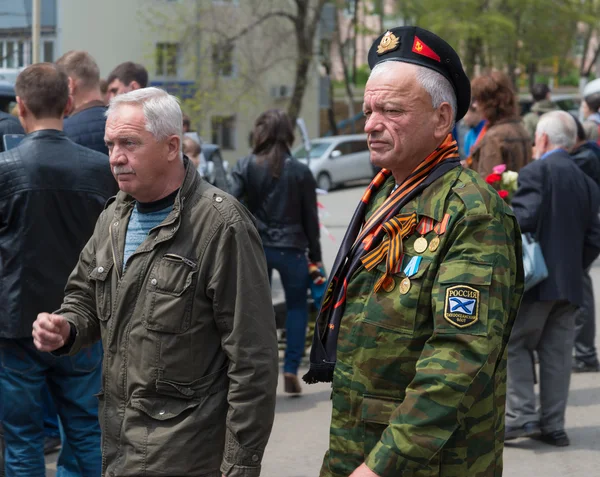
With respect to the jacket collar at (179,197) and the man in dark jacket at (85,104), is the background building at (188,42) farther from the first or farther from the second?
the jacket collar at (179,197)

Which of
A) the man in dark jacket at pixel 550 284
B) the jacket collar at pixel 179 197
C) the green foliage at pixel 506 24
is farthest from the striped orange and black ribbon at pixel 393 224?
the green foliage at pixel 506 24

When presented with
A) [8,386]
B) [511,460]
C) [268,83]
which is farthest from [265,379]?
[268,83]

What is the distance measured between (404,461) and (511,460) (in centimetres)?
376

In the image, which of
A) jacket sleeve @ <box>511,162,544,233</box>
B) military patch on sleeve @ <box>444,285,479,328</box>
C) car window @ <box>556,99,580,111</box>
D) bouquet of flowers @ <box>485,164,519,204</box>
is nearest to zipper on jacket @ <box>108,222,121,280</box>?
military patch on sleeve @ <box>444,285,479,328</box>

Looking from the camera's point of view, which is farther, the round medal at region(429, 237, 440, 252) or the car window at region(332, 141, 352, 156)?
the car window at region(332, 141, 352, 156)

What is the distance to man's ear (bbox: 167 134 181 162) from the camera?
11.2ft

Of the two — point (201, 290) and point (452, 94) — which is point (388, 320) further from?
point (201, 290)

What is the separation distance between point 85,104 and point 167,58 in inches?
1280

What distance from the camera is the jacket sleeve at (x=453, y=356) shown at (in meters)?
2.46

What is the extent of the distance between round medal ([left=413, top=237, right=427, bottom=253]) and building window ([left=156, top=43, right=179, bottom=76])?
1386 inches

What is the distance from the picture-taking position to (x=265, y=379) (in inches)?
129

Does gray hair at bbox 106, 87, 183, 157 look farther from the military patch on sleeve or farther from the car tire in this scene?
the car tire

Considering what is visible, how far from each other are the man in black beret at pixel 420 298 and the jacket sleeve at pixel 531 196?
3.32 metres

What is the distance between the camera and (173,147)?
3.44m
